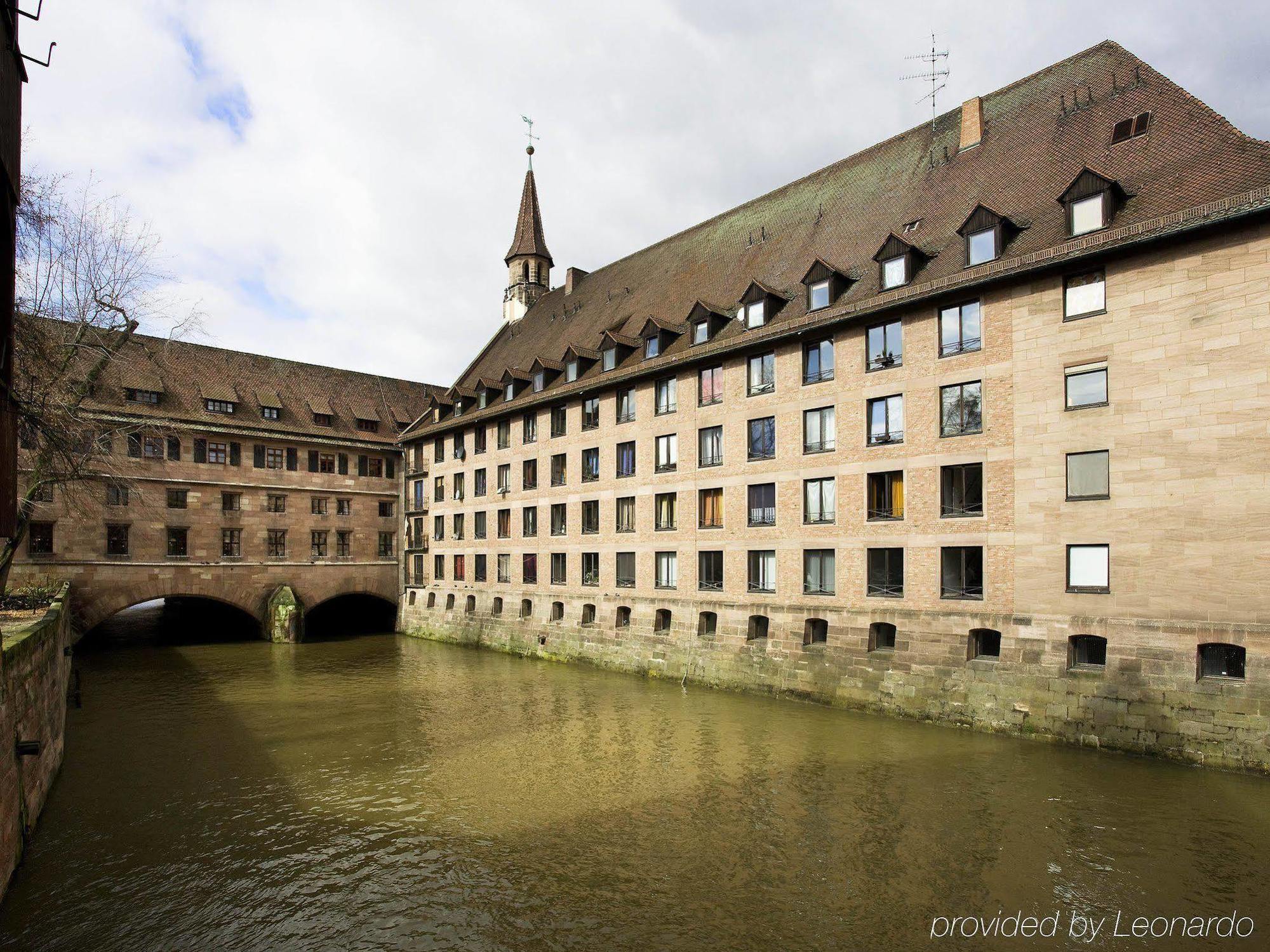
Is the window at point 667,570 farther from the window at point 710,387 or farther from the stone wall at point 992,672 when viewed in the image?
the window at point 710,387

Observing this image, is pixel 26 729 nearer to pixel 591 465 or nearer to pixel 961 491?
pixel 961 491

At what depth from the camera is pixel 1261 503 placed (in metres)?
17.6

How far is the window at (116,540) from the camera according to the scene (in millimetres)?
40438

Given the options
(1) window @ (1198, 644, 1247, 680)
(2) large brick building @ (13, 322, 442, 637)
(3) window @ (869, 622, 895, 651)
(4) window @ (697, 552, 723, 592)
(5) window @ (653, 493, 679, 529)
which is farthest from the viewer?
(2) large brick building @ (13, 322, 442, 637)

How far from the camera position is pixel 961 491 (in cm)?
2303

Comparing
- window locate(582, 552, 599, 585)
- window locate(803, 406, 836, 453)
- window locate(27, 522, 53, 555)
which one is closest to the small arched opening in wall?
window locate(27, 522, 53, 555)

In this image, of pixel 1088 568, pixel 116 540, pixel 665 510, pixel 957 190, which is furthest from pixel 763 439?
pixel 116 540

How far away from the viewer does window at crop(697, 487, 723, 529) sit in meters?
30.0

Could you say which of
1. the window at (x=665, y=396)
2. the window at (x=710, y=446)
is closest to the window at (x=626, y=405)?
the window at (x=665, y=396)

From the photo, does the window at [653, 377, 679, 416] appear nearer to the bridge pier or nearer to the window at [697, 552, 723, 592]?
→ the window at [697, 552, 723, 592]

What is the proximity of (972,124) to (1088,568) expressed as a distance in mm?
17001

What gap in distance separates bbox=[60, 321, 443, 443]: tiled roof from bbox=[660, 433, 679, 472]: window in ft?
82.7

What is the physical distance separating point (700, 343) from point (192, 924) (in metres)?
24.3

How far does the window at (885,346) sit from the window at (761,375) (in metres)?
3.78
